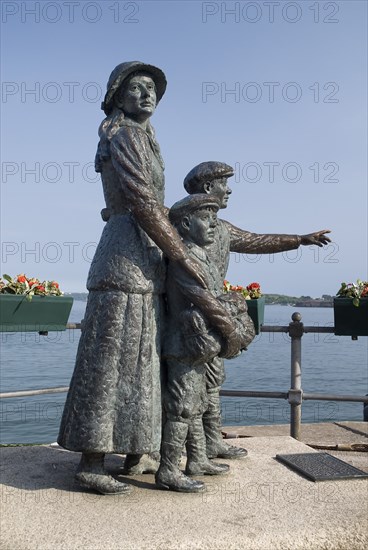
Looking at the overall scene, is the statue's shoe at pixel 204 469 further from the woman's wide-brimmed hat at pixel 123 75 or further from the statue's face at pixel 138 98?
the woman's wide-brimmed hat at pixel 123 75

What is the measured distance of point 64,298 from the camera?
5.57m

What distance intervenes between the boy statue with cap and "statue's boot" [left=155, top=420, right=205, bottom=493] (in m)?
0.56

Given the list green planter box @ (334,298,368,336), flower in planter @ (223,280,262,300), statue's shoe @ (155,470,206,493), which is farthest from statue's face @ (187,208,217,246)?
green planter box @ (334,298,368,336)

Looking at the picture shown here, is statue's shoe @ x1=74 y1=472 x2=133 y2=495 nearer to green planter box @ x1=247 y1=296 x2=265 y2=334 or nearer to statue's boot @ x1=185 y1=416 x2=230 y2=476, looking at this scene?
statue's boot @ x1=185 y1=416 x2=230 y2=476

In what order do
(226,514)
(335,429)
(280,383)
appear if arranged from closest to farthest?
1. (226,514)
2. (335,429)
3. (280,383)

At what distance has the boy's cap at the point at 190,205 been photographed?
3818mm

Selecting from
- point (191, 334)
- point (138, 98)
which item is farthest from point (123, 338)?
point (138, 98)

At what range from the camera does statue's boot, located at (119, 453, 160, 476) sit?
4086 millimetres

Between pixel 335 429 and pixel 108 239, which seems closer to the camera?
pixel 108 239

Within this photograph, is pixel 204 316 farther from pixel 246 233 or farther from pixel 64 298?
pixel 64 298

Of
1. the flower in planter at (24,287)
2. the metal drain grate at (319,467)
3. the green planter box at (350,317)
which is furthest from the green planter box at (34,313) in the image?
the green planter box at (350,317)

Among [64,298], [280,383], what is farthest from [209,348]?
[280,383]

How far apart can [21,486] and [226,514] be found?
48.5 inches

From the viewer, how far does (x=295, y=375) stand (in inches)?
236
